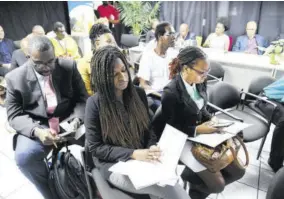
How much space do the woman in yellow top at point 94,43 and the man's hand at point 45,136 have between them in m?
0.64

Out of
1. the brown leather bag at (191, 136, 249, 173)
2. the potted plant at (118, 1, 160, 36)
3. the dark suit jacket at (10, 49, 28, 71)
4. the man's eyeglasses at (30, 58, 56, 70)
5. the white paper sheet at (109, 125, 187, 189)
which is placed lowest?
the brown leather bag at (191, 136, 249, 173)

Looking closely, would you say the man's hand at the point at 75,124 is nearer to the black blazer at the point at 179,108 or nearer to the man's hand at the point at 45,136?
the man's hand at the point at 45,136

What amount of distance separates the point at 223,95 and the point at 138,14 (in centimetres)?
414

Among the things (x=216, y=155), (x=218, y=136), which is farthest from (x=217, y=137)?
(x=216, y=155)

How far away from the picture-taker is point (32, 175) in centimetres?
160

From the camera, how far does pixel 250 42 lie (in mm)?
4484

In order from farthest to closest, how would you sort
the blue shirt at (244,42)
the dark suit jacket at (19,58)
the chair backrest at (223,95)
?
the blue shirt at (244,42) < the dark suit jacket at (19,58) < the chair backrest at (223,95)

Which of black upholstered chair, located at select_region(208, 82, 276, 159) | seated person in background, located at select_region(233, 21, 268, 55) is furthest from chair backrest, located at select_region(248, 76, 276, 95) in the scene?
seated person in background, located at select_region(233, 21, 268, 55)

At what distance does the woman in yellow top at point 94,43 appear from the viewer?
210cm

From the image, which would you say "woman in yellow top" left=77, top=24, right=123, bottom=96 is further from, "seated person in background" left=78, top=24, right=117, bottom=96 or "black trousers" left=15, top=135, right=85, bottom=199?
"black trousers" left=15, top=135, right=85, bottom=199

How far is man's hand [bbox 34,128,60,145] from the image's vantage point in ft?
5.07

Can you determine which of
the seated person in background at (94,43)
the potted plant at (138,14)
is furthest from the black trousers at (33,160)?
the potted plant at (138,14)

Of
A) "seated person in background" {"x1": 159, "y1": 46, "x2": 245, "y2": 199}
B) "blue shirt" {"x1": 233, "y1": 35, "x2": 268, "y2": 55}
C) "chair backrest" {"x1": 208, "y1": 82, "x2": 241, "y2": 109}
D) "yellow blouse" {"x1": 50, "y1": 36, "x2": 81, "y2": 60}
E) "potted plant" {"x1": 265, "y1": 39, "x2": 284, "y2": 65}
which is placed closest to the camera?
"seated person in background" {"x1": 159, "y1": 46, "x2": 245, "y2": 199}

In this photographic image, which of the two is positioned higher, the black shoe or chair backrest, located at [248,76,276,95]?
chair backrest, located at [248,76,276,95]
